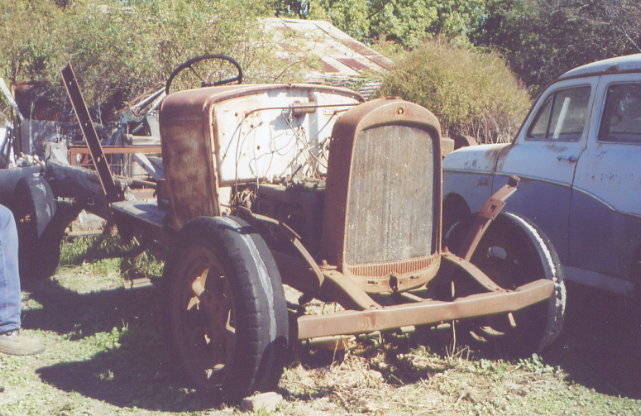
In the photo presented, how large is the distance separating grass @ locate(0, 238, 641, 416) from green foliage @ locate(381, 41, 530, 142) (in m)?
6.49

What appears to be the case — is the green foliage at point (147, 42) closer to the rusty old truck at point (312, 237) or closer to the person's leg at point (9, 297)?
the rusty old truck at point (312, 237)

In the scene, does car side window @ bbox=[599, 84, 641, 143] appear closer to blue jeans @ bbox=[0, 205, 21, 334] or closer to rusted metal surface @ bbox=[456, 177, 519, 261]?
rusted metal surface @ bbox=[456, 177, 519, 261]

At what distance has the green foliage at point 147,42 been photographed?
11.1 m

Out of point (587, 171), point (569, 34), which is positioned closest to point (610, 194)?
point (587, 171)

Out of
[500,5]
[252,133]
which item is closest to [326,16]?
[500,5]

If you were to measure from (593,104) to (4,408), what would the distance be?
14.3 ft

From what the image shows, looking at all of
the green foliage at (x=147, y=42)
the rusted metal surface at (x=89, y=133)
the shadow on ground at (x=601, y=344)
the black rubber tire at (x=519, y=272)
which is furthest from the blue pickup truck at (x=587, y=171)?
the green foliage at (x=147, y=42)

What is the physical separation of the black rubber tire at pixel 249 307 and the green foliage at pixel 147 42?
7.77 m

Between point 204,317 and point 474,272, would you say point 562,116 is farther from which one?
point 204,317

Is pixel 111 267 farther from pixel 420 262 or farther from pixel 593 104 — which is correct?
pixel 593 104

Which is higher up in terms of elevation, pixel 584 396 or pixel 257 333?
pixel 257 333

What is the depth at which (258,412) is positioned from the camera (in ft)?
11.4

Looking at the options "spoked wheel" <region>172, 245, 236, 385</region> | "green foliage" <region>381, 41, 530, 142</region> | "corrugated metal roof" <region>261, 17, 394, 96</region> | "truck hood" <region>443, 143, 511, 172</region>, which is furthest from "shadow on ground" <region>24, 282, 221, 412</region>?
"corrugated metal roof" <region>261, 17, 394, 96</region>

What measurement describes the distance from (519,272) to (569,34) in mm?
15650
